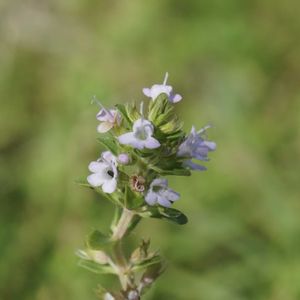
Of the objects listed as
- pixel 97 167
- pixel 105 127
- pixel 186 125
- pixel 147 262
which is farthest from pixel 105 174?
pixel 186 125

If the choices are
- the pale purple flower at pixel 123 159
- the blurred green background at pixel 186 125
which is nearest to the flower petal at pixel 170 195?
the pale purple flower at pixel 123 159

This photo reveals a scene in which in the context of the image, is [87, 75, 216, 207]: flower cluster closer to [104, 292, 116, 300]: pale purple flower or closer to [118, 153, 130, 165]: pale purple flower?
[118, 153, 130, 165]: pale purple flower

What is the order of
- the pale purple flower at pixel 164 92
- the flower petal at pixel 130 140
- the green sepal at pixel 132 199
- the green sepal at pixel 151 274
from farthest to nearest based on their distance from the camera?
the green sepal at pixel 151 274, the pale purple flower at pixel 164 92, the green sepal at pixel 132 199, the flower petal at pixel 130 140

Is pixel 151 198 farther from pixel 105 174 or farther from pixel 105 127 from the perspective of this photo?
pixel 105 127

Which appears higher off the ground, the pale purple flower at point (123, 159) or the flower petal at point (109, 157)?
the flower petal at point (109, 157)

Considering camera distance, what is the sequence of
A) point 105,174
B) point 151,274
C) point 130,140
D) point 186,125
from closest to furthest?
point 130,140 → point 105,174 → point 151,274 → point 186,125

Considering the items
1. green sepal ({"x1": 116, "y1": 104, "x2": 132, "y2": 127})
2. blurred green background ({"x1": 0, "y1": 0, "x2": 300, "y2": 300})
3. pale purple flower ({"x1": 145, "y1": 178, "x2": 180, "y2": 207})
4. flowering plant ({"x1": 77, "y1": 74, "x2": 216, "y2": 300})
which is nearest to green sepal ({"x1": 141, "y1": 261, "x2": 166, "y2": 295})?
flowering plant ({"x1": 77, "y1": 74, "x2": 216, "y2": 300})

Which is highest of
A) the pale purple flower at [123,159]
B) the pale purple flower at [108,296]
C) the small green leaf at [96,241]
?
the pale purple flower at [123,159]

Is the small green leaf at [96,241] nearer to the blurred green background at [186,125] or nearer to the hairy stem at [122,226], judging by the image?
the hairy stem at [122,226]
